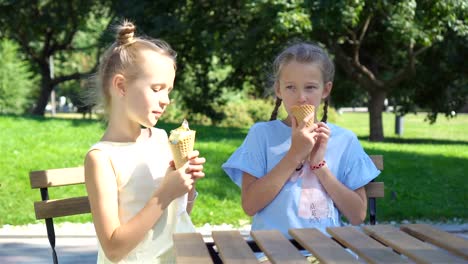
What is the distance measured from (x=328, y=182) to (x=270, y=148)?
337 millimetres

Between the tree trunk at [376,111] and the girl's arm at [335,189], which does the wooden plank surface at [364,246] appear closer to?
the girl's arm at [335,189]

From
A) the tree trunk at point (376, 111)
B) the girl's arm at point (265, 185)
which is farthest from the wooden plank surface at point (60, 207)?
the tree trunk at point (376, 111)

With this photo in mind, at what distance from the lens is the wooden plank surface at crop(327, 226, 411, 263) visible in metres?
2.15

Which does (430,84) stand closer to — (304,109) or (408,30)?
(408,30)

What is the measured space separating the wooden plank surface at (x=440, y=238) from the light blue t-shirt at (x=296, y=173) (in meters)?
0.38

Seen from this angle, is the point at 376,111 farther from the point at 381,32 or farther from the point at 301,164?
the point at 301,164

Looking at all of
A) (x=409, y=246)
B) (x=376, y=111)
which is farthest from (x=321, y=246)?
(x=376, y=111)

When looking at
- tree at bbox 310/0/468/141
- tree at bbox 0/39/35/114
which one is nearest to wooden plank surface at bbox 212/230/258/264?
tree at bbox 310/0/468/141

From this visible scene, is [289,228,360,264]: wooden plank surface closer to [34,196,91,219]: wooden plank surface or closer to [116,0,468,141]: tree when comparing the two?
[34,196,91,219]: wooden plank surface

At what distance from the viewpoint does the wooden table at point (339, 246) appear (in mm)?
2158

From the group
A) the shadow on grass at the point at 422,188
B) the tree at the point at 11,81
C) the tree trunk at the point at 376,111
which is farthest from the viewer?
the tree at the point at 11,81

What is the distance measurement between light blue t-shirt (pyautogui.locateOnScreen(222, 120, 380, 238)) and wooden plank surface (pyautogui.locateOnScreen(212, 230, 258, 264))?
40 cm

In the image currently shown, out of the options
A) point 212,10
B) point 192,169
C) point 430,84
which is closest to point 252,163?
point 192,169

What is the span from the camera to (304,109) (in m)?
2.75
